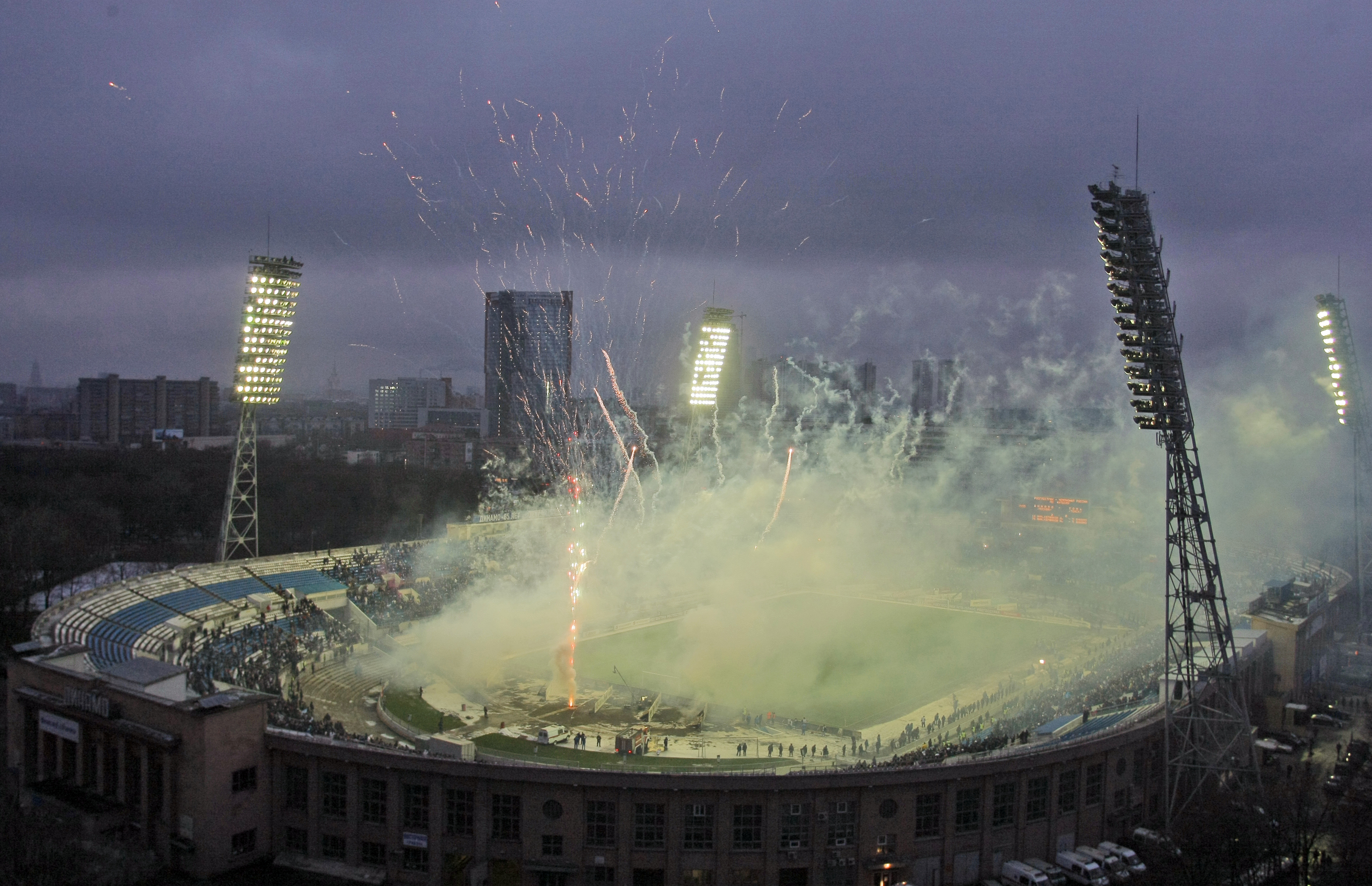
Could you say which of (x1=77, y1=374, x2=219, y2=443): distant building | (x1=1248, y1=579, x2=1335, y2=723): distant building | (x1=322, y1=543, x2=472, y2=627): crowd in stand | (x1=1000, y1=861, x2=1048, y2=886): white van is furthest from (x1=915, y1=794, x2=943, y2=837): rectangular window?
(x1=77, y1=374, x2=219, y2=443): distant building

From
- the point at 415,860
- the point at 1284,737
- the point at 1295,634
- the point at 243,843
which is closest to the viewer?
the point at 415,860

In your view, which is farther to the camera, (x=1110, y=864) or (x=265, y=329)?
(x=265, y=329)

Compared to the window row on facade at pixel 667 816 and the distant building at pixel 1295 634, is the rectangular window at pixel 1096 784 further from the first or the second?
the distant building at pixel 1295 634

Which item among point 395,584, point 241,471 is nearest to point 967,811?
point 395,584

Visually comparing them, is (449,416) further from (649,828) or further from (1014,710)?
(649,828)

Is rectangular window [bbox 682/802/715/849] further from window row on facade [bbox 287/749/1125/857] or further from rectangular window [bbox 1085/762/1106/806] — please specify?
rectangular window [bbox 1085/762/1106/806]

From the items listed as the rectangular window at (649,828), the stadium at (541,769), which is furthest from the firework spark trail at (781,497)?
the rectangular window at (649,828)
